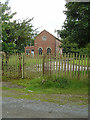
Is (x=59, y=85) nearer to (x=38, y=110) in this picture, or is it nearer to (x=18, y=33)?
(x=38, y=110)

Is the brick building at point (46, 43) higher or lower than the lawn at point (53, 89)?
higher

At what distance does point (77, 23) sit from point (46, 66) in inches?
121

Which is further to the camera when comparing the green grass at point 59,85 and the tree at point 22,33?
the tree at point 22,33

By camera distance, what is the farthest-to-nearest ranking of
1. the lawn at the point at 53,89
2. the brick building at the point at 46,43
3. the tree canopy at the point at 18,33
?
the brick building at the point at 46,43 < the tree canopy at the point at 18,33 < the lawn at the point at 53,89

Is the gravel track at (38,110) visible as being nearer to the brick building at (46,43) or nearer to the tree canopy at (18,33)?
the tree canopy at (18,33)

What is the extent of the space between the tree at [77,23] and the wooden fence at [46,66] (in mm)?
1577

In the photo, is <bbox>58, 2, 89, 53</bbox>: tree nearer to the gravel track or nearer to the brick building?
the gravel track

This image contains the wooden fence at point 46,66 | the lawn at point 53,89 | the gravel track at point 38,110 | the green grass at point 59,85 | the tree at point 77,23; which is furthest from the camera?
the tree at point 77,23

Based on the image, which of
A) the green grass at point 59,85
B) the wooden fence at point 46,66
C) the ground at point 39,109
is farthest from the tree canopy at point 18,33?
the ground at point 39,109

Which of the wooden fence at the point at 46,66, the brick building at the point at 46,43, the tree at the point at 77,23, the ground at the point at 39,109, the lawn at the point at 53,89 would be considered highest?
the brick building at the point at 46,43

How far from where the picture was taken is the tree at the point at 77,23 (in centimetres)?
770

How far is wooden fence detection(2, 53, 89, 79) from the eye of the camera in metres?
6.98

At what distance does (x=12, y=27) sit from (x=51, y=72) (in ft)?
24.2

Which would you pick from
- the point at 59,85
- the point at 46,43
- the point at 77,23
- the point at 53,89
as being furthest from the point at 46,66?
the point at 46,43
